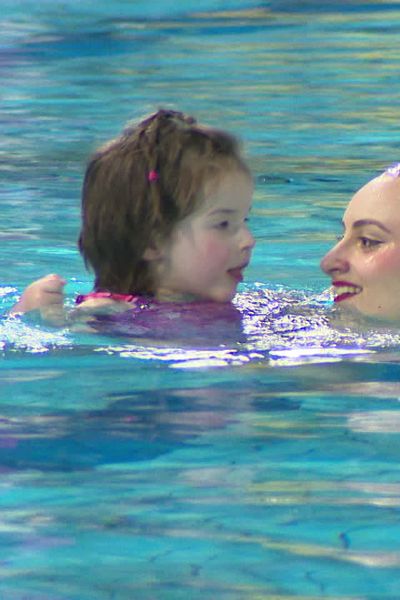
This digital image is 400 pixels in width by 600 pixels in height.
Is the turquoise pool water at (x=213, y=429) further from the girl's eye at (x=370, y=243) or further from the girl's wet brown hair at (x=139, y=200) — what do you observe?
the girl's wet brown hair at (x=139, y=200)

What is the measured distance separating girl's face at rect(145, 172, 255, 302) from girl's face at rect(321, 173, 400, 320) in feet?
1.15

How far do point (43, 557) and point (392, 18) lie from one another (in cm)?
1008

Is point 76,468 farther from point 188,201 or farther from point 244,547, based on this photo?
point 188,201

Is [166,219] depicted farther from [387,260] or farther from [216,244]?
[387,260]

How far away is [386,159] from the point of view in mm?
7789

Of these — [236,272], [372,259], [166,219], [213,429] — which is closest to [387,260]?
[372,259]

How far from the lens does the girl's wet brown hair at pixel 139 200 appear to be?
4816 mm

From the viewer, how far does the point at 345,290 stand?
4.51 meters

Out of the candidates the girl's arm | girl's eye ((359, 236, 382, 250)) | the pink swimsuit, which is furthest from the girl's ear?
girl's eye ((359, 236, 382, 250))

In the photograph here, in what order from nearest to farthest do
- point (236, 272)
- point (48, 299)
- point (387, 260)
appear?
point (387, 260) < point (48, 299) < point (236, 272)

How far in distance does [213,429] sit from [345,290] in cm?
105

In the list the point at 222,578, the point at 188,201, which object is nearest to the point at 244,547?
the point at 222,578

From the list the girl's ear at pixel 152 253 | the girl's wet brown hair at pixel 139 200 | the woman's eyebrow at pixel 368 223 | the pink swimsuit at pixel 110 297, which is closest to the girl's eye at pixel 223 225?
the girl's wet brown hair at pixel 139 200

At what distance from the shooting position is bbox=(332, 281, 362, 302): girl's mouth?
448cm
